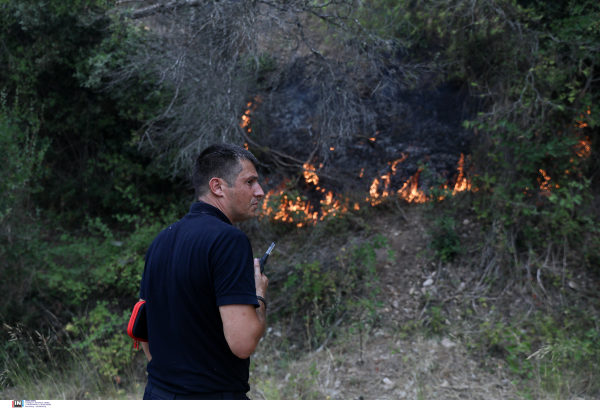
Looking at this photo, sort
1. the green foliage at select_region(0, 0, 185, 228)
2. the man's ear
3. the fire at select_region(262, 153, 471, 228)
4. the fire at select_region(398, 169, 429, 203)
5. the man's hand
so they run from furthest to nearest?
the fire at select_region(398, 169, 429, 203), the fire at select_region(262, 153, 471, 228), the green foliage at select_region(0, 0, 185, 228), the man's ear, the man's hand

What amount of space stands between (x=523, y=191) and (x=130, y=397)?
17.8 ft

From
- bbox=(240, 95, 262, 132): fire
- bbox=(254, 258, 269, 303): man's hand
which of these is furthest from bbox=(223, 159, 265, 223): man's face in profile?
bbox=(240, 95, 262, 132): fire

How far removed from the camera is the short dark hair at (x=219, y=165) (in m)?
2.00

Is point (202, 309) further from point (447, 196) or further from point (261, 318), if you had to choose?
point (447, 196)

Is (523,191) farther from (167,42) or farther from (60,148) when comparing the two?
(60,148)

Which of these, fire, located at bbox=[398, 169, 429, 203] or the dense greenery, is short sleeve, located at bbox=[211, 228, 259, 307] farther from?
fire, located at bbox=[398, 169, 429, 203]

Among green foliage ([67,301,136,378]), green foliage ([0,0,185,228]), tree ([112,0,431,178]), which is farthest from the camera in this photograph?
green foliage ([0,0,185,228])

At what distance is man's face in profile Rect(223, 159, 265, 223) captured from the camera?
1.99m

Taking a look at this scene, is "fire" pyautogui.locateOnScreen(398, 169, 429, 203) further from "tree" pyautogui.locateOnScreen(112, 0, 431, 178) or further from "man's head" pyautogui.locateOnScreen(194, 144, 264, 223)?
"man's head" pyautogui.locateOnScreen(194, 144, 264, 223)

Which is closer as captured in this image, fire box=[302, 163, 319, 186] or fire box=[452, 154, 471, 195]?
fire box=[452, 154, 471, 195]

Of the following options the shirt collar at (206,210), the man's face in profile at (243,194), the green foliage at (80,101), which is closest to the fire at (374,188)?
the green foliage at (80,101)

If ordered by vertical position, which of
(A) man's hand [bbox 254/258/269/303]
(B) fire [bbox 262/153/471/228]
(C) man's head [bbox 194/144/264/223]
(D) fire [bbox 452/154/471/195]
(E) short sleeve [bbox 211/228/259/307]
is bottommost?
(B) fire [bbox 262/153/471/228]

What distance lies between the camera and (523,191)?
225 inches

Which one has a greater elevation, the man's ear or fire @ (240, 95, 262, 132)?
the man's ear
